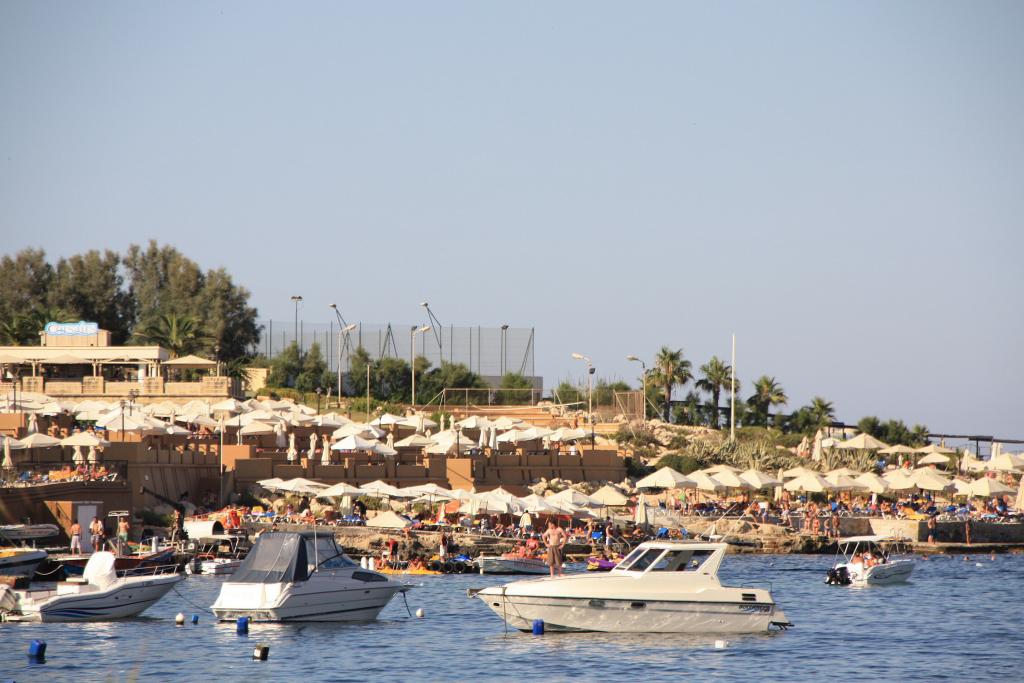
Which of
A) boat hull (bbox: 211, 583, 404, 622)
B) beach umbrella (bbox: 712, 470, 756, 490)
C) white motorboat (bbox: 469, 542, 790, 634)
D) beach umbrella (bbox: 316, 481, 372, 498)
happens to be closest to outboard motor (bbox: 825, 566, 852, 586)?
beach umbrella (bbox: 712, 470, 756, 490)

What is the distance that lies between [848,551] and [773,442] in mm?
26961

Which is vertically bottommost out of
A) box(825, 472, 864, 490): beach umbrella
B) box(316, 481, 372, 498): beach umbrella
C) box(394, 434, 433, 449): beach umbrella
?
box(316, 481, 372, 498): beach umbrella

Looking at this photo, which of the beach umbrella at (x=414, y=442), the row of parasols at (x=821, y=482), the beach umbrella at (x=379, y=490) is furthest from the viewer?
the beach umbrella at (x=414, y=442)

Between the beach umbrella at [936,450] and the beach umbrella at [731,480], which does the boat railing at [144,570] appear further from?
the beach umbrella at [936,450]

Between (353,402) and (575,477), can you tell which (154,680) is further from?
(353,402)

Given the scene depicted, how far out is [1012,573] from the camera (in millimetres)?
52844

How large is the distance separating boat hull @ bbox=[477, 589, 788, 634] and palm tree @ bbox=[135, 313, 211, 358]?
2321 inches

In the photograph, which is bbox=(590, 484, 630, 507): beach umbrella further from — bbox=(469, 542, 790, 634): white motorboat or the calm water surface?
bbox=(469, 542, 790, 634): white motorboat

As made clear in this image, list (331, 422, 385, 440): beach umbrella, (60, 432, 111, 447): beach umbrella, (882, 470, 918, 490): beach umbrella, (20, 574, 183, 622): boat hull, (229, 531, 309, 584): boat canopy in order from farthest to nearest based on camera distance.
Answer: (882, 470, 918, 490): beach umbrella, (331, 422, 385, 440): beach umbrella, (60, 432, 111, 447): beach umbrella, (229, 531, 309, 584): boat canopy, (20, 574, 183, 622): boat hull

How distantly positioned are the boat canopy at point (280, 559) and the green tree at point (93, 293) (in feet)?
224

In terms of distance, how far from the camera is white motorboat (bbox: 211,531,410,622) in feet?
103

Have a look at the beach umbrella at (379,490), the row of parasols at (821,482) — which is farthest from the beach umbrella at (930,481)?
the beach umbrella at (379,490)

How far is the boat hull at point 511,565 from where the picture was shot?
4650 cm

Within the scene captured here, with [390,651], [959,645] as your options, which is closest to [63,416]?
[390,651]
